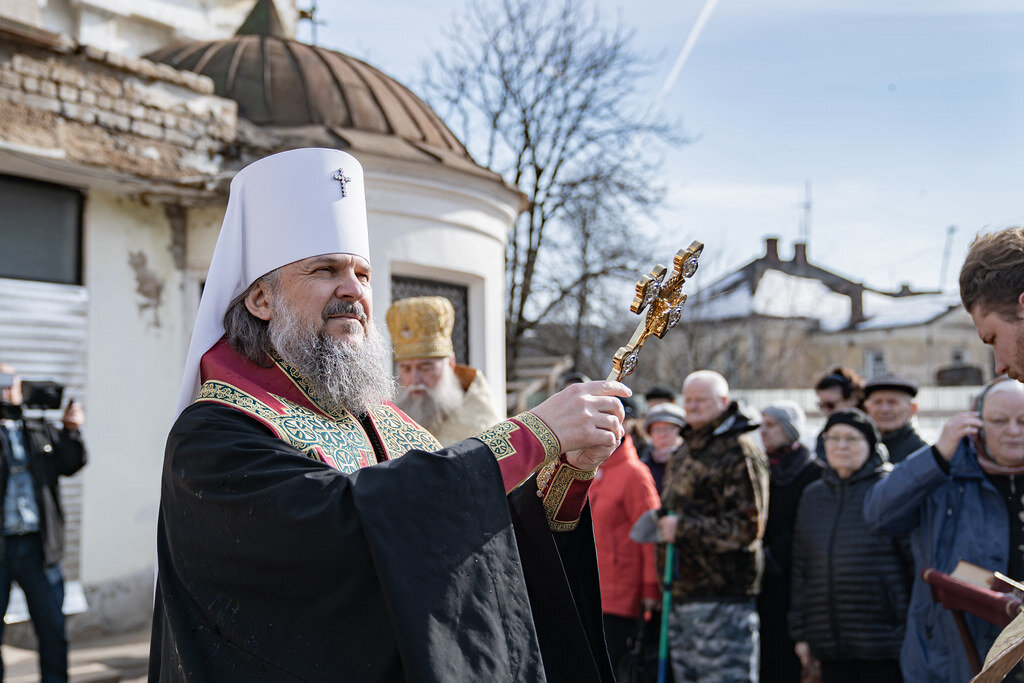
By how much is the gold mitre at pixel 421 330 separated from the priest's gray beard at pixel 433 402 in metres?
0.16

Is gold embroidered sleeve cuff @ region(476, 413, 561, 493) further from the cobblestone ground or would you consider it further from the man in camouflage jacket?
the cobblestone ground

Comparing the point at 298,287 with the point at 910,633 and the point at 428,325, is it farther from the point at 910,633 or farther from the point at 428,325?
the point at 910,633

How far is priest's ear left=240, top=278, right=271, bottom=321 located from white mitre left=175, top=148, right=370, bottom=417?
0.08 feet

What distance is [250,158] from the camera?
8469 millimetres

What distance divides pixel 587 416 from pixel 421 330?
115 inches

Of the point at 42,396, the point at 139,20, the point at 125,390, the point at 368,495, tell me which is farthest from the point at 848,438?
the point at 139,20

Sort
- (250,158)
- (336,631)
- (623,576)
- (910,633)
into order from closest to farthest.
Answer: (336,631)
(910,633)
(623,576)
(250,158)

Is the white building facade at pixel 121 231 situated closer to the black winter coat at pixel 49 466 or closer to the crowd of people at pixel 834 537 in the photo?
the black winter coat at pixel 49 466

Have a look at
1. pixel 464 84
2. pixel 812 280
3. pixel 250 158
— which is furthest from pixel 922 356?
pixel 250 158

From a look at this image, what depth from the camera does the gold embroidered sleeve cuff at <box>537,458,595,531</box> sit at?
2.43m

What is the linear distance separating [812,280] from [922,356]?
498cm

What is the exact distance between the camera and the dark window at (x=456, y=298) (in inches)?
371

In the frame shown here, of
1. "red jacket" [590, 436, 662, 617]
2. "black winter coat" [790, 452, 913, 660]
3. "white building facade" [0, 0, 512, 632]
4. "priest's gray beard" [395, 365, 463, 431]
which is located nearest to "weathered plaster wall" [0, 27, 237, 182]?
"white building facade" [0, 0, 512, 632]

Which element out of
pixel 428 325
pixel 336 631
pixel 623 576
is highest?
pixel 428 325
